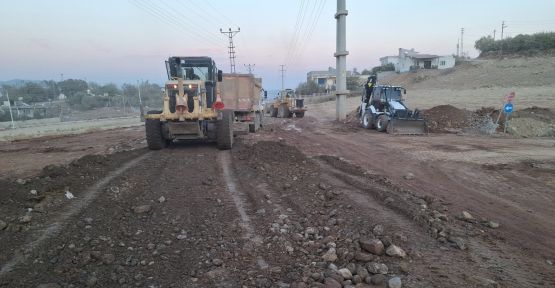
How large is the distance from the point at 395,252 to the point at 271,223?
5.71ft

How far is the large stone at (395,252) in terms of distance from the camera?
3949 mm

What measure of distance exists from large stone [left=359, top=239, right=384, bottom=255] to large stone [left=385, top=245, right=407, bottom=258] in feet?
0.26

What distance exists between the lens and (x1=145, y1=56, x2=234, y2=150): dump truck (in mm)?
10789

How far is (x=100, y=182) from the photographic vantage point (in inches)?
279

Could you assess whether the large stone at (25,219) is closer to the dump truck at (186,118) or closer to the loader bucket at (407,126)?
the dump truck at (186,118)

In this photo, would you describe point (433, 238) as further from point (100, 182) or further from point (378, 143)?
point (378, 143)

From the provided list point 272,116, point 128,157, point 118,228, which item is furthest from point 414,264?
point 272,116

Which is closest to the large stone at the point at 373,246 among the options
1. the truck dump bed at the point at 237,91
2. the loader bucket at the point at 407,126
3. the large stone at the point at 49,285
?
the large stone at the point at 49,285

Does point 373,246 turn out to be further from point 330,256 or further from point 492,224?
point 492,224

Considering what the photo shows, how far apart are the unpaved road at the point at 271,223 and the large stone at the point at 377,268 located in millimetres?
15

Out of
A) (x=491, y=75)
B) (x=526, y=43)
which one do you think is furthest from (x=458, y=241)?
(x=526, y=43)

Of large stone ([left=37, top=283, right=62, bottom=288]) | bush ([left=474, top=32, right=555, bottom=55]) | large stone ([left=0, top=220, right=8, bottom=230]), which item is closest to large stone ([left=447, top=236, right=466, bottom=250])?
large stone ([left=37, top=283, right=62, bottom=288])

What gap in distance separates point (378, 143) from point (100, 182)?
392 inches

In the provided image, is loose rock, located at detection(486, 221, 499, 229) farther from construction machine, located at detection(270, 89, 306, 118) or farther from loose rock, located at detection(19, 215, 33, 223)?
construction machine, located at detection(270, 89, 306, 118)
